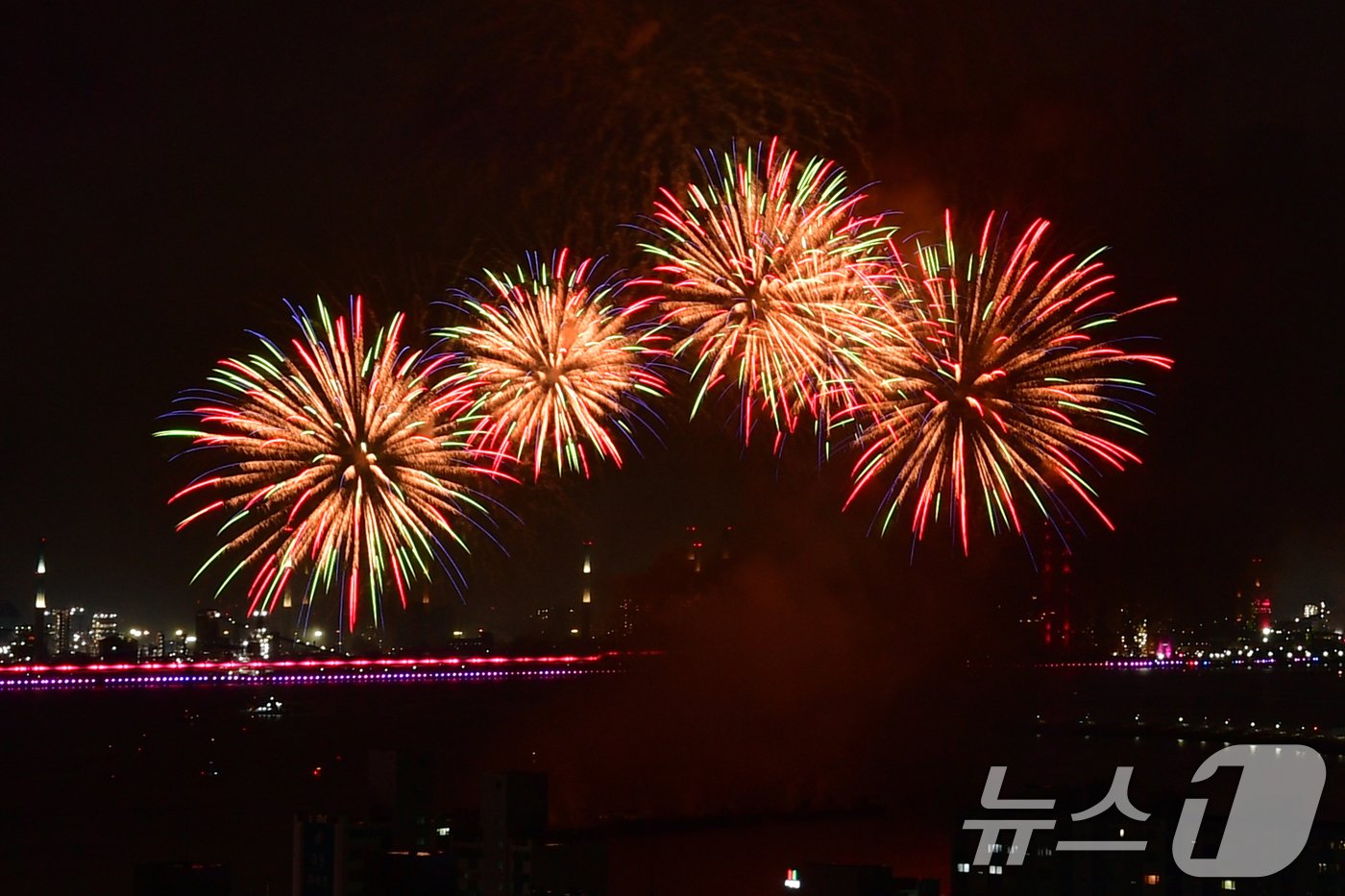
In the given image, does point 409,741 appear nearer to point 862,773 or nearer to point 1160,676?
point 862,773

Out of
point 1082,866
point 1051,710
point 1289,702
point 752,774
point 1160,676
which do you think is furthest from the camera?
point 1160,676

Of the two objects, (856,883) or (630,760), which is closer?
(856,883)

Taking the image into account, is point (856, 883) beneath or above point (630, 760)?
above

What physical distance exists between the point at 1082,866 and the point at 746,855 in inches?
772

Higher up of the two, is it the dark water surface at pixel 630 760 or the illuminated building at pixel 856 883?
the illuminated building at pixel 856 883

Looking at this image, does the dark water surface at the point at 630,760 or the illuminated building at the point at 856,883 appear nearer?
the illuminated building at the point at 856,883

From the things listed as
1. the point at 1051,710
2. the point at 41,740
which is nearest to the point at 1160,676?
the point at 1051,710

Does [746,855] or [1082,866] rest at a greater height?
[1082,866]

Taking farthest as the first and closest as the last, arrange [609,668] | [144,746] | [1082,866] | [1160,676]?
[1160,676] → [609,668] → [144,746] → [1082,866]

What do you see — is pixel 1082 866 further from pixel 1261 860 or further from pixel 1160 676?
pixel 1160 676

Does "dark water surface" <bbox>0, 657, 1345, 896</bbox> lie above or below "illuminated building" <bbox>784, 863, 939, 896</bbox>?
below

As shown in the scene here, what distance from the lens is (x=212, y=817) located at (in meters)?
53.1

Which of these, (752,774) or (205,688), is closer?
(752,774)

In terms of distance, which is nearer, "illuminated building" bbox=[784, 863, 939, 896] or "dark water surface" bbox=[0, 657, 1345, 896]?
Result: "illuminated building" bbox=[784, 863, 939, 896]
